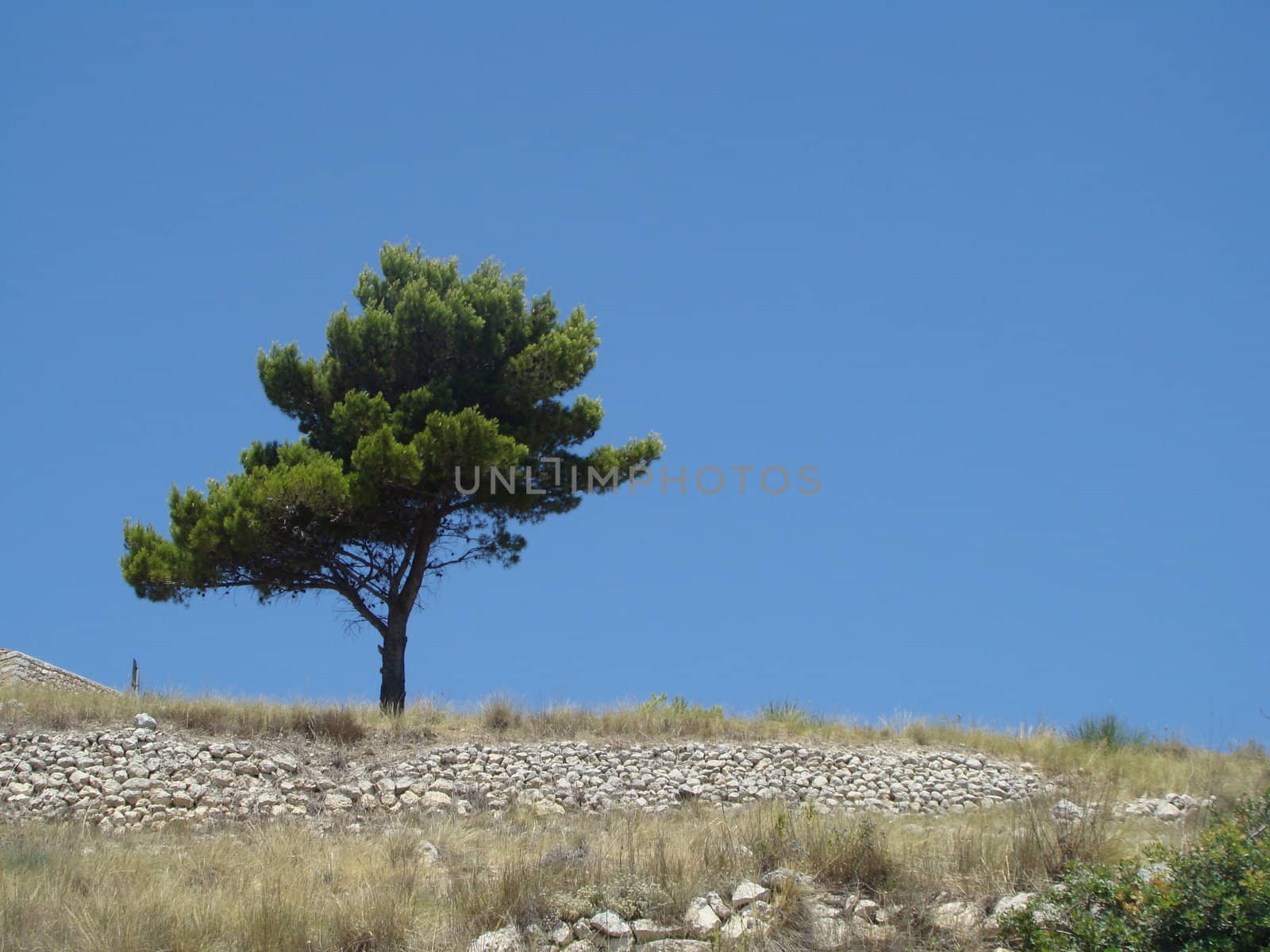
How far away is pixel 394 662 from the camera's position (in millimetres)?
19812

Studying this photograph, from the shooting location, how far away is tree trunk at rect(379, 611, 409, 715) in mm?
19500

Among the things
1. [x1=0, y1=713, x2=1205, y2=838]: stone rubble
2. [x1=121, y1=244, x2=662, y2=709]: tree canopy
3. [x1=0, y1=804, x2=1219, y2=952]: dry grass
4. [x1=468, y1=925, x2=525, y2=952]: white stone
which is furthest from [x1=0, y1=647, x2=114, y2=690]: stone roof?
[x1=468, y1=925, x2=525, y2=952]: white stone

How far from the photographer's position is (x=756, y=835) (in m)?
8.95

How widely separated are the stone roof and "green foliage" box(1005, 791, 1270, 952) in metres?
17.7

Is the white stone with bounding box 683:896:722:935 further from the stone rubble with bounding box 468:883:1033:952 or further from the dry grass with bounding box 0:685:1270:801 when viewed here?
the dry grass with bounding box 0:685:1270:801

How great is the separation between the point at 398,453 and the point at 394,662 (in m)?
3.77

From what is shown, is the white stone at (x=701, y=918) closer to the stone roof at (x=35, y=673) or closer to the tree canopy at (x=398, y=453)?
the tree canopy at (x=398, y=453)

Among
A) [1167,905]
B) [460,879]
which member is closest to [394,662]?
[460,879]

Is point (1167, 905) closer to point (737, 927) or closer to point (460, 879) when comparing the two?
point (737, 927)

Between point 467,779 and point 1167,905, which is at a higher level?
point 467,779

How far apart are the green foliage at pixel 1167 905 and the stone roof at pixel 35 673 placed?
58.0 feet

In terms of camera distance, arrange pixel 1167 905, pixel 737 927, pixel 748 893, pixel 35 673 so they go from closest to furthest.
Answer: pixel 1167 905 < pixel 737 927 < pixel 748 893 < pixel 35 673

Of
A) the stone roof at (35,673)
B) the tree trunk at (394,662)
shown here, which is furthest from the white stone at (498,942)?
the stone roof at (35,673)

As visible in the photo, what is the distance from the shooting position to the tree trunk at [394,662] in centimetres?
1950
